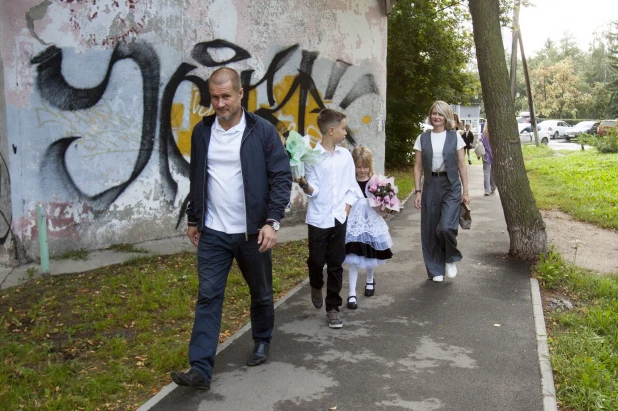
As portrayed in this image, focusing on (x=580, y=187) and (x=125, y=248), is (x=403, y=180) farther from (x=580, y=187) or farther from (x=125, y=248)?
(x=125, y=248)

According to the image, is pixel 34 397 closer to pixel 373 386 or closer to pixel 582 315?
pixel 373 386

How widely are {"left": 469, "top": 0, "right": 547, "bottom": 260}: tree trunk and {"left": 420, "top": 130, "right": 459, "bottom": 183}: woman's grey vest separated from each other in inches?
51.0

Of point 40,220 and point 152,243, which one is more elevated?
point 40,220

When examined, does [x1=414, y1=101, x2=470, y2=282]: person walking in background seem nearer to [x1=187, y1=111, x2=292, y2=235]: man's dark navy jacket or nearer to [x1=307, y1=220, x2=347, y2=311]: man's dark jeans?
[x1=307, y1=220, x2=347, y2=311]: man's dark jeans

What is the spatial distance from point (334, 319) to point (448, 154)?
8.11 ft

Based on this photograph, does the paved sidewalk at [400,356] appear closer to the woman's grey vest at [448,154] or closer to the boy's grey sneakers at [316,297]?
the boy's grey sneakers at [316,297]

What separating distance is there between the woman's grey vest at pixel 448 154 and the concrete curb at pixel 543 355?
151 centimetres

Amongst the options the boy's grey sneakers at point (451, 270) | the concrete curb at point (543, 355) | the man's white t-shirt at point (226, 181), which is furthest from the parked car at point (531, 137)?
the man's white t-shirt at point (226, 181)

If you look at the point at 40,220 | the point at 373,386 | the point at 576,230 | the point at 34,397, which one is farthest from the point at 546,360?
the point at 576,230

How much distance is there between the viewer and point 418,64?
66.7ft

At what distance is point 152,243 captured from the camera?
891cm

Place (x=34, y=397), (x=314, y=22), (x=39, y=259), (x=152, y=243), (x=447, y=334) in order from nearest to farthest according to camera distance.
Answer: (x=34, y=397) < (x=447, y=334) < (x=39, y=259) < (x=152, y=243) < (x=314, y=22)

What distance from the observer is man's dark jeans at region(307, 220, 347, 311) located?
18.3 ft

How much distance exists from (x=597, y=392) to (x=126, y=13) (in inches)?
277
